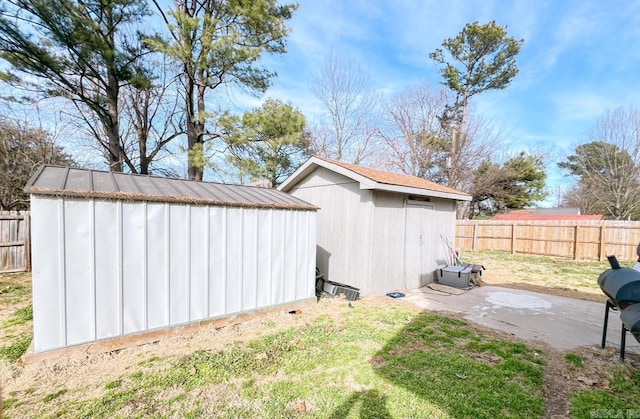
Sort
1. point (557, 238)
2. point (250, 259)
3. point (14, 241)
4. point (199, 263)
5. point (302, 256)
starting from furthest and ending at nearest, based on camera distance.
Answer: point (557, 238), point (14, 241), point (302, 256), point (250, 259), point (199, 263)

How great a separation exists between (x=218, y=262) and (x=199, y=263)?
27cm

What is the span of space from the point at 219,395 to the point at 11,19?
10.1m

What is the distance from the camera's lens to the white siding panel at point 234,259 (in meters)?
4.21

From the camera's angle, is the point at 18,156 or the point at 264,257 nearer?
the point at 264,257

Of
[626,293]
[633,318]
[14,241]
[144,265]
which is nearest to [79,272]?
[144,265]

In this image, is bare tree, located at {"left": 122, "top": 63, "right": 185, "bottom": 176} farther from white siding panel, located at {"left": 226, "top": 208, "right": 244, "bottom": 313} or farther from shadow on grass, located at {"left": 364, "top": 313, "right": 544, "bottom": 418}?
shadow on grass, located at {"left": 364, "top": 313, "right": 544, "bottom": 418}

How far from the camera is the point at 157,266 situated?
3613 millimetres

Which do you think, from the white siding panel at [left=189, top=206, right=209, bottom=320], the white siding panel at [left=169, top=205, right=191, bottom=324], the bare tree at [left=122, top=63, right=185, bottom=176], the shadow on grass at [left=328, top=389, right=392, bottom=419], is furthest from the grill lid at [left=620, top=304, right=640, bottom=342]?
the bare tree at [left=122, top=63, right=185, bottom=176]

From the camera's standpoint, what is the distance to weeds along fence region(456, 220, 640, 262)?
1065cm

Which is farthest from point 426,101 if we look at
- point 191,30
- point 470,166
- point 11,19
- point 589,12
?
point 11,19

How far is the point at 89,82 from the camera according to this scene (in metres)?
8.96

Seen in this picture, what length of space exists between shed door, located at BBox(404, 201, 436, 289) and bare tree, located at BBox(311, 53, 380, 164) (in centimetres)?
1087

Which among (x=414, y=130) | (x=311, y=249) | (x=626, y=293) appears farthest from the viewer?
(x=414, y=130)

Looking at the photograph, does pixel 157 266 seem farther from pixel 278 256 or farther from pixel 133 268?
pixel 278 256
